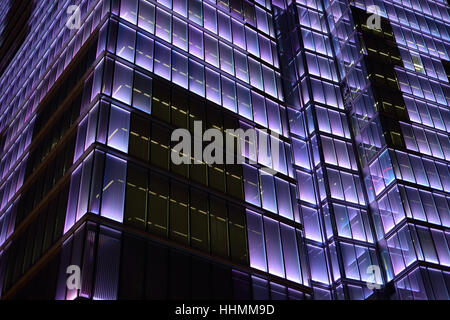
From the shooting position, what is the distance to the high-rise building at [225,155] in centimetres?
2917

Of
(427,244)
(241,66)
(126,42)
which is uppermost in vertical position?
(241,66)

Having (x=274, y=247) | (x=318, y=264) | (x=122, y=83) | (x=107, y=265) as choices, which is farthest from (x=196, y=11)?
(x=107, y=265)

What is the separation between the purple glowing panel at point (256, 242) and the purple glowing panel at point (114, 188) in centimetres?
788

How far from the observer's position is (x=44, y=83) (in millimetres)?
43688

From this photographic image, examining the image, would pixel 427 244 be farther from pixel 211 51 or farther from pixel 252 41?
pixel 252 41

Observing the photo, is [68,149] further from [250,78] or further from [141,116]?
[250,78]

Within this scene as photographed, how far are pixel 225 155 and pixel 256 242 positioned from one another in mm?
5728

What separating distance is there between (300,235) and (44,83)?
2248 cm

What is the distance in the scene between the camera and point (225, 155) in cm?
3516

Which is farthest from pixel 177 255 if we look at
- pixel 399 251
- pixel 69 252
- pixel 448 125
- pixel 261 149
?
pixel 448 125

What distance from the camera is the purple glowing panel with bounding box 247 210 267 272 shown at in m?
32.0

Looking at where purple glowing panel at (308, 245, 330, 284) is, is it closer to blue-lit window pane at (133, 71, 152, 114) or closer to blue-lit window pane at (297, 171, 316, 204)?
blue-lit window pane at (297, 171, 316, 204)

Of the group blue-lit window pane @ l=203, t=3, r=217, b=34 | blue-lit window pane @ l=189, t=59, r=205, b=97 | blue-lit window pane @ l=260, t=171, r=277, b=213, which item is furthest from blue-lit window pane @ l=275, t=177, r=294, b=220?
blue-lit window pane @ l=203, t=3, r=217, b=34

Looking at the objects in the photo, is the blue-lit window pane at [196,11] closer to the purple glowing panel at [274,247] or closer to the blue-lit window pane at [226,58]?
the blue-lit window pane at [226,58]
